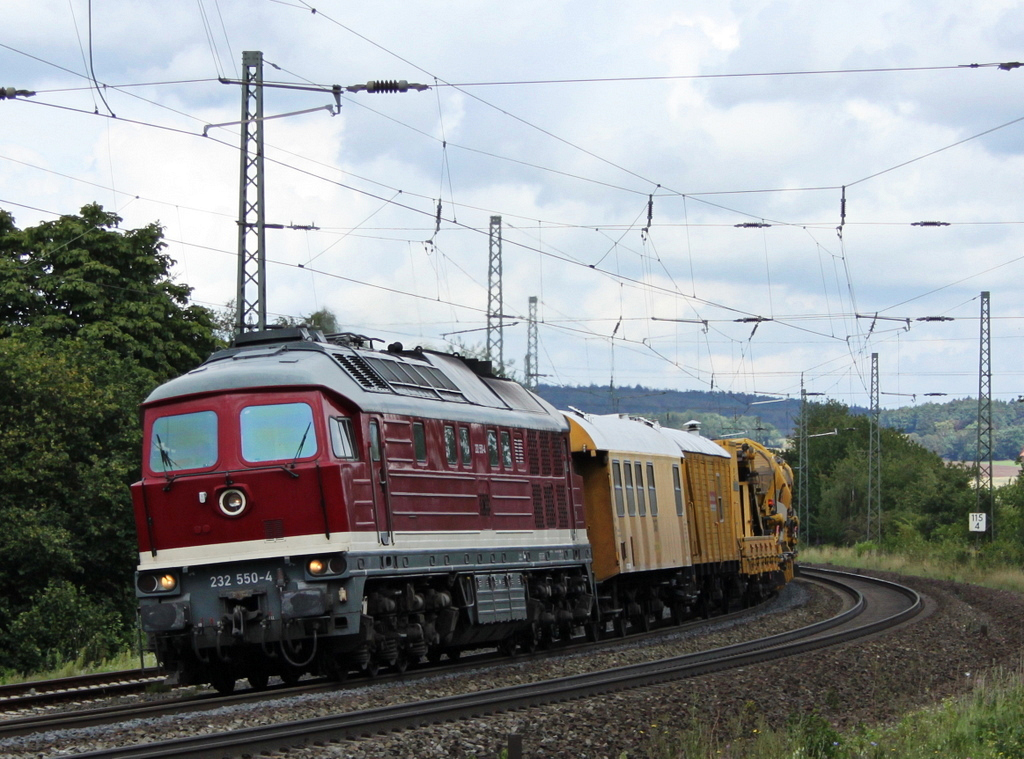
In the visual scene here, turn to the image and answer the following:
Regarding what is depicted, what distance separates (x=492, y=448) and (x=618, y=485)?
5570 millimetres

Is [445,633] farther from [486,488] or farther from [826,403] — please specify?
[826,403]

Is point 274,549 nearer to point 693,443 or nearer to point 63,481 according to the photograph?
point 693,443

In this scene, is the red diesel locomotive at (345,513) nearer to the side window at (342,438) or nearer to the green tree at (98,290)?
the side window at (342,438)

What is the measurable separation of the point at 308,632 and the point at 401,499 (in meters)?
2.37

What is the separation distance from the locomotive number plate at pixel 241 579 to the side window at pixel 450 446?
377cm

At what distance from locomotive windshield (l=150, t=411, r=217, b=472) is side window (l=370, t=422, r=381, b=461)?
1918 millimetres

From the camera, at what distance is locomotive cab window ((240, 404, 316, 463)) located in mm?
16109

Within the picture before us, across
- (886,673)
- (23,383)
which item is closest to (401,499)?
(886,673)

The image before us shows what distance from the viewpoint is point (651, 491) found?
1068 inches

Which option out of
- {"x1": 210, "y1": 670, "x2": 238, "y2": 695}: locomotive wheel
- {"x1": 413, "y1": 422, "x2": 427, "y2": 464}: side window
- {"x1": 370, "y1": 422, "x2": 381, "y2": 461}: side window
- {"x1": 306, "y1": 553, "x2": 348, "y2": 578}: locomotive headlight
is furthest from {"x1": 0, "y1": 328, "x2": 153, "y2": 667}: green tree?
{"x1": 306, "y1": 553, "x2": 348, "y2": 578}: locomotive headlight

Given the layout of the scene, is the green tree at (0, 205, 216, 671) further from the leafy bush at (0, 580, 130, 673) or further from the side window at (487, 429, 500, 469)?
the side window at (487, 429, 500, 469)

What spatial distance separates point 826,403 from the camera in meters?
147

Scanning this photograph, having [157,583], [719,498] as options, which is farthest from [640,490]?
[157,583]

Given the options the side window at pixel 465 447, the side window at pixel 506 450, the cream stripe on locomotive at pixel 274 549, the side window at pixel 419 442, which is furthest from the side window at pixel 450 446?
the side window at pixel 506 450
